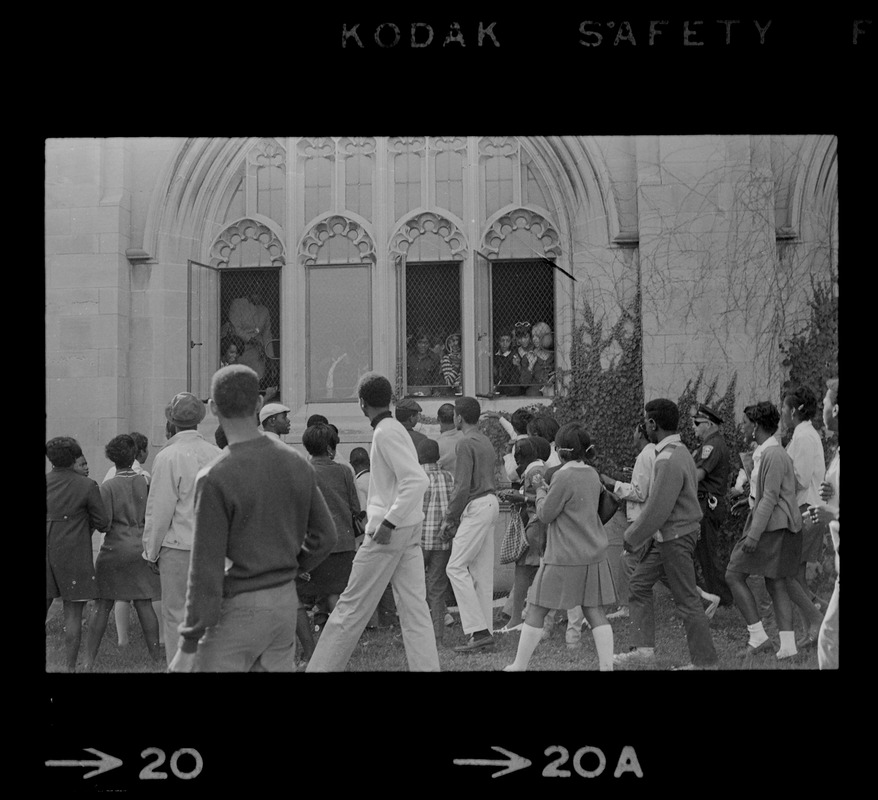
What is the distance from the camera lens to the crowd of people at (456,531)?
5.34 metres

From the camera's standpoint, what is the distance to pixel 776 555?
6.07 metres

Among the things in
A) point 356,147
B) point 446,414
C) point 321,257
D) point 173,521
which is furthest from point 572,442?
point 356,147

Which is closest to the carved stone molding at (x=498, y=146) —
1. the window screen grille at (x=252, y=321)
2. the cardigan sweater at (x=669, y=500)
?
the window screen grille at (x=252, y=321)

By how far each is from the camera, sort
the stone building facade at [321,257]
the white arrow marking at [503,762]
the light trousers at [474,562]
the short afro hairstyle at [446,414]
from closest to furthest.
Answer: the white arrow marking at [503,762]
the light trousers at [474,562]
the short afro hairstyle at [446,414]
the stone building facade at [321,257]

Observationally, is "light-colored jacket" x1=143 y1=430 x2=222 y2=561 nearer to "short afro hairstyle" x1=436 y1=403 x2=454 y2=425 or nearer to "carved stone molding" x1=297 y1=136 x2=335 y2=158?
"short afro hairstyle" x1=436 y1=403 x2=454 y2=425

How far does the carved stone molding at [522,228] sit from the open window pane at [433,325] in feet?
1.22

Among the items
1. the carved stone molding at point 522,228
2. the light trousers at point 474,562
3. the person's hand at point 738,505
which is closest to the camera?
the light trousers at point 474,562

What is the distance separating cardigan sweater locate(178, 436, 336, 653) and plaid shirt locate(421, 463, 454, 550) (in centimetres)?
261

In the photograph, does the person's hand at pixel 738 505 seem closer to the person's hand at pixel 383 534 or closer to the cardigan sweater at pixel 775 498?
the cardigan sweater at pixel 775 498

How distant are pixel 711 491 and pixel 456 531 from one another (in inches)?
60.6
